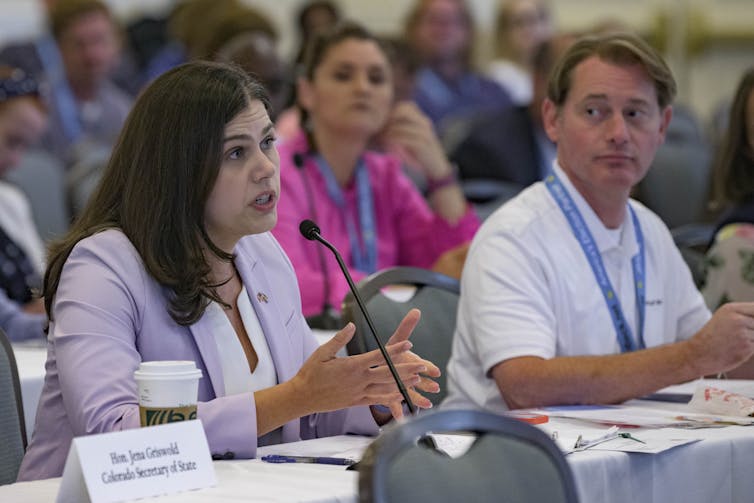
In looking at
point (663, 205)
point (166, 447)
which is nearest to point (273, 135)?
point (166, 447)

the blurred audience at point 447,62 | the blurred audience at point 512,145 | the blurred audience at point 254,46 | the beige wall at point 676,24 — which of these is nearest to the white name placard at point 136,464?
the blurred audience at point 254,46

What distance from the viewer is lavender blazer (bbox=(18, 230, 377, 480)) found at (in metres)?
2.02

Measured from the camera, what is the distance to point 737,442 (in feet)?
7.12

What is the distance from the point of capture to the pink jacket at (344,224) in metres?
3.99

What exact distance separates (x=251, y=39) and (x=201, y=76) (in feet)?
11.3

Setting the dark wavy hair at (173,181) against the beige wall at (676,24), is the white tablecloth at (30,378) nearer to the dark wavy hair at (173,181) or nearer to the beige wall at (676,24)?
the dark wavy hair at (173,181)

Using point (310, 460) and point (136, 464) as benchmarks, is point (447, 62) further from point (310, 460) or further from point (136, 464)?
point (136, 464)

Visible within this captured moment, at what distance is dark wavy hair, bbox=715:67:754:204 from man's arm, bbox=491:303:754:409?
103 cm

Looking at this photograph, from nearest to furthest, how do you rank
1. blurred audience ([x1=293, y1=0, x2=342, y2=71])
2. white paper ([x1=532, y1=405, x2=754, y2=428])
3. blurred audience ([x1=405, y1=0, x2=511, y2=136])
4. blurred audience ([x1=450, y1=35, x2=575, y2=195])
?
white paper ([x1=532, y1=405, x2=754, y2=428]) → blurred audience ([x1=450, y1=35, x2=575, y2=195]) → blurred audience ([x1=293, y1=0, x2=342, y2=71]) → blurred audience ([x1=405, y1=0, x2=511, y2=136])

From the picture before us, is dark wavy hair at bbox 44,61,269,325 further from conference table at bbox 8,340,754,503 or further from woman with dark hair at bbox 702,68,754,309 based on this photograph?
woman with dark hair at bbox 702,68,754,309

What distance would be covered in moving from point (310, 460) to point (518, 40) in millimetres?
6567

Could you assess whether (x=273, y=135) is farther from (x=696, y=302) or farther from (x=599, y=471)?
(x=696, y=302)

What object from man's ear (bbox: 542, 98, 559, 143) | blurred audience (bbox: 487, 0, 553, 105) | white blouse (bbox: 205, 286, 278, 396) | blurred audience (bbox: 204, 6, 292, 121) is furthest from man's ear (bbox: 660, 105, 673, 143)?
blurred audience (bbox: 487, 0, 553, 105)

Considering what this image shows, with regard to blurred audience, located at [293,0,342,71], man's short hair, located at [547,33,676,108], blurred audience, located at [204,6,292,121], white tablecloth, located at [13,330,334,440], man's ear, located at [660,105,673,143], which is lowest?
white tablecloth, located at [13,330,334,440]
